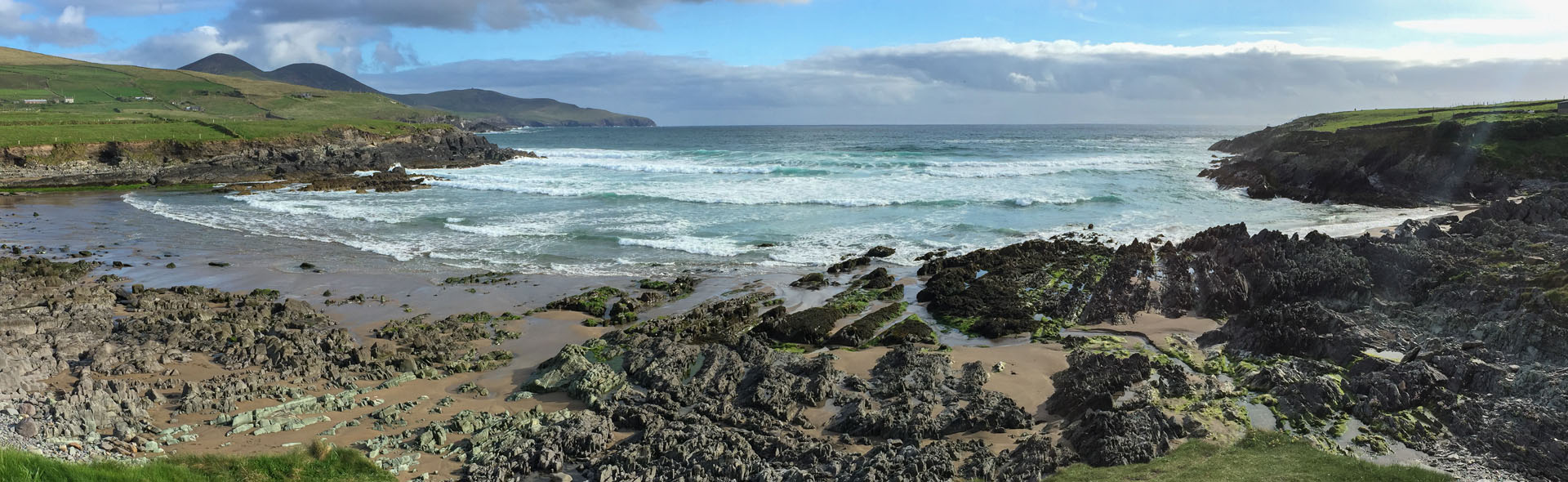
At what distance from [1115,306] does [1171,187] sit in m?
29.1

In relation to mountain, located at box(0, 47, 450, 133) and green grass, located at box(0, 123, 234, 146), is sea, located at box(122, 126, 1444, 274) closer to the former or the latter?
green grass, located at box(0, 123, 234, 146)

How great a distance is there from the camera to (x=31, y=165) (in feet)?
142

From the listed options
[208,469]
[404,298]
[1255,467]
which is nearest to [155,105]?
[404,298]

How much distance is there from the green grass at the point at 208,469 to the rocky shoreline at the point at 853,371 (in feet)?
1.80

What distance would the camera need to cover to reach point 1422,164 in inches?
1321

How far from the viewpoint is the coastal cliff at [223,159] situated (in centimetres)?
4334

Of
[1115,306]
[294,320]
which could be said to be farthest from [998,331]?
[294,320]

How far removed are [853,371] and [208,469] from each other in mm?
8119

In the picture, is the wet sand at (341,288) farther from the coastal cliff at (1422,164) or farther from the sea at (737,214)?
the coastal cliff at (1422,164)

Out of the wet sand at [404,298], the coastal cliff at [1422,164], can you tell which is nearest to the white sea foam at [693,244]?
the wet sand at [404,298]

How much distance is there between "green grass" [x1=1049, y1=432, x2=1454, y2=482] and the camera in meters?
7.28

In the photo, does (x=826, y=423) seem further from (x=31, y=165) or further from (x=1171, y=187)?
(x=31, y=165)

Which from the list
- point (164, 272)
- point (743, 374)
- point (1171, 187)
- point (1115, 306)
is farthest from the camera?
point (1171, 187)

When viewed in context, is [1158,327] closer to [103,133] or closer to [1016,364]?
[1016,364]
